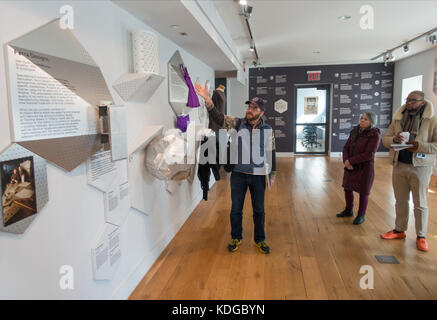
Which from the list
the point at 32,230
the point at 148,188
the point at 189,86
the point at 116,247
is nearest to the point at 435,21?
the point at 189,86

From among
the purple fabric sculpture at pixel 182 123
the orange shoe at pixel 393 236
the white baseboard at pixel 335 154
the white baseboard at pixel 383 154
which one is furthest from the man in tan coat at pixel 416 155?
the white baseboard at pixel 383 154

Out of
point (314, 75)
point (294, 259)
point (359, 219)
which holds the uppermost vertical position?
point (314, 75)

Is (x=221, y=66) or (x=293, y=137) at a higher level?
(x=221, y=66)

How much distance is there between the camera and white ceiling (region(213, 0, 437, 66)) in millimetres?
4211

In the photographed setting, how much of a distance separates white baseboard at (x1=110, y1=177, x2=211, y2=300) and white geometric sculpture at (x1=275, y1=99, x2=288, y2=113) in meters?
6.47

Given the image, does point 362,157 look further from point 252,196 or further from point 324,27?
point 324,27

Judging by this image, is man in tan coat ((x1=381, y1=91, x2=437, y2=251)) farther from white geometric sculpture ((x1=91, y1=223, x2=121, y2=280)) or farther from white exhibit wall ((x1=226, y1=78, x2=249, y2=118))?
white exhibit wall ((x1=226, y1=78, x2=249, y2=118))

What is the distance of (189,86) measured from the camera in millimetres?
3738

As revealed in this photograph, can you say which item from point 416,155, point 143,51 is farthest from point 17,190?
point 416,155

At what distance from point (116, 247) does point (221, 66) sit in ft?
13.4

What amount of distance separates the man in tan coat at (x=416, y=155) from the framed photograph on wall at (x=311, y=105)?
21.4ft

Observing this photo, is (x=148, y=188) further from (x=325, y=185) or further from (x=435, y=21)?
(x=435, y=21)

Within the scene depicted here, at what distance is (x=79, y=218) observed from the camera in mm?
1733

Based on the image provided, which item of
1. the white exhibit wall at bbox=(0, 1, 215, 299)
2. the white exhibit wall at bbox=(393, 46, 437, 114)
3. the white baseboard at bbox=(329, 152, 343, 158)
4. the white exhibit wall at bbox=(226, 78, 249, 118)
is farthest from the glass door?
the white exhibit wall at bbox=(0, 1, 215, 299)
